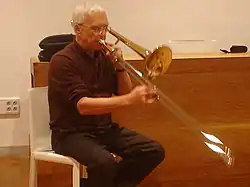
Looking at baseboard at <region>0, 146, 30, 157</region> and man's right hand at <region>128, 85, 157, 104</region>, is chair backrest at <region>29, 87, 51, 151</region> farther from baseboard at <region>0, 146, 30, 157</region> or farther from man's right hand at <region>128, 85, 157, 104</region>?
baseboard at <region>0, 146, 30, 157</region>

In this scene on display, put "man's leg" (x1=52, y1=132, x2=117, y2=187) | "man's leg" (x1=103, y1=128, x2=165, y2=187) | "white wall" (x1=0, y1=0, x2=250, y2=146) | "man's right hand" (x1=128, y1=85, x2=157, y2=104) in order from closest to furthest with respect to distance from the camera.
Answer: "man's right hand" (x1=128, y1=85, x2=157, y2=104) < "man's leg" (x1=52, y1=132, x2=117, y2=187) < "man's leg" (x1=103, y1=128, x2=165, y2=187) < "white wall" (x1=0, y1=0, x2=250, y2=146)

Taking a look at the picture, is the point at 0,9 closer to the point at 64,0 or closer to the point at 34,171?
the point at 64,0

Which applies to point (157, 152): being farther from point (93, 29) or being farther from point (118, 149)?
point (93, 29)

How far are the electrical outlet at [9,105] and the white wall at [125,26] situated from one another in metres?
0.03

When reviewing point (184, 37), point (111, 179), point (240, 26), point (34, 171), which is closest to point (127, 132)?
point (111, 179)

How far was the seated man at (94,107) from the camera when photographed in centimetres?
240

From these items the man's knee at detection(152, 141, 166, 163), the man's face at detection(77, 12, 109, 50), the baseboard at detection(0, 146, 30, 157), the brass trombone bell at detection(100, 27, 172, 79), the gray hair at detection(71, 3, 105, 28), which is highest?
the gray hair at detection(71, 3, 105, 28)

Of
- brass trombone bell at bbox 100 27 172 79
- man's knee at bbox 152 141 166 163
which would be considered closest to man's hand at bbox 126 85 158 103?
brass trombone bell at bbox 100 27 172 79

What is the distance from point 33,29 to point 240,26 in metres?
1.34

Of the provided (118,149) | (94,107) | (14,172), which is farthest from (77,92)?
(14,172)

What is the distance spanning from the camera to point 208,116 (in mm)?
3107

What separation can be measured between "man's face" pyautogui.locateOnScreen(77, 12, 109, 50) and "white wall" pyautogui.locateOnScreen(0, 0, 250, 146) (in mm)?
985

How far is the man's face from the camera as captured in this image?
97.5 inches

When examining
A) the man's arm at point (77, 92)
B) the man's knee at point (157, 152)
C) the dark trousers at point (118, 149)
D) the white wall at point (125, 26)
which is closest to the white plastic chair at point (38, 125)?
the dark trousers at point (118, 149)
